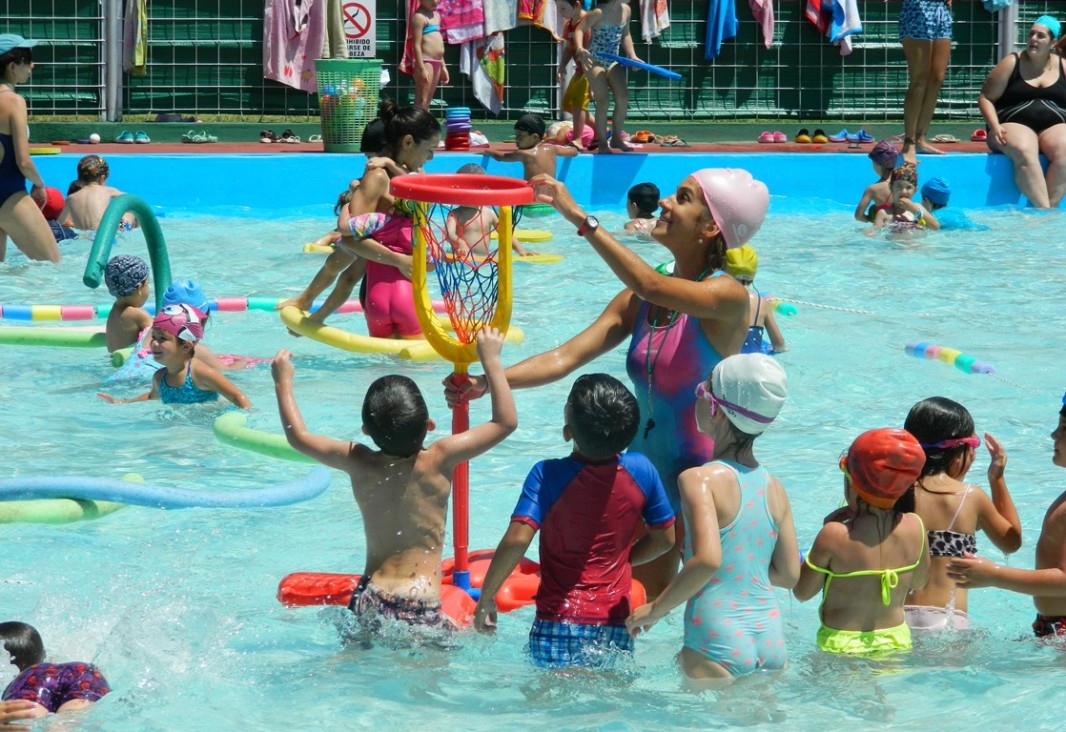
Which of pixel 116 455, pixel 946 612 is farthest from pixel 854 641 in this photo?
pixel 116 455

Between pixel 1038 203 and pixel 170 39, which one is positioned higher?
pixel 170 39

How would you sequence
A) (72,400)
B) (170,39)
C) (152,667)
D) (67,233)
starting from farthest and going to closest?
(170,39)
(67,233)
(72,400)
(152,667)

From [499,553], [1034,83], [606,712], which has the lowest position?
[606,712]

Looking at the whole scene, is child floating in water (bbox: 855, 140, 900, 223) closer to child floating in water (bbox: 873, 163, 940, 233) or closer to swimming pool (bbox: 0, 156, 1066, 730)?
child floating in water (bbox: 873, 163, 940, 233)

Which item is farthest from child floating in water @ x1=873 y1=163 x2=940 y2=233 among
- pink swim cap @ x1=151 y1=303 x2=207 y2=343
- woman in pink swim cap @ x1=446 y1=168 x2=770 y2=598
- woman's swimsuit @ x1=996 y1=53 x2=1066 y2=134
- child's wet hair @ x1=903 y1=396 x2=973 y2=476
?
woman in pink swim cap @ x1=446 y1=168 x2=770 y2=598

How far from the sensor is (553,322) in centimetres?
971

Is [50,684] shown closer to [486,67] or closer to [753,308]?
[753,308]

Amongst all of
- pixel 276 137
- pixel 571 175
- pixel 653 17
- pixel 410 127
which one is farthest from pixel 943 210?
pixel 276 137

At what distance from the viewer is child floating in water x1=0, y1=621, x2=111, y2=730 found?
3930 mm

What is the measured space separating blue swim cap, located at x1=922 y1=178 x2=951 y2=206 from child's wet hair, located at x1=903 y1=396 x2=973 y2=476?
9211mm

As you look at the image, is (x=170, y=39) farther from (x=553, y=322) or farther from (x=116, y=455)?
(x=116, y=455)

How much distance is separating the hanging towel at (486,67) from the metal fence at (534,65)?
10.7 inches

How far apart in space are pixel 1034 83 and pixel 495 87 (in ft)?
20.9

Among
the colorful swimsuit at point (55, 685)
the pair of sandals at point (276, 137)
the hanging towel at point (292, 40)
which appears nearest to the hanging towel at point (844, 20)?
the hanging towel at point (292, 40)
